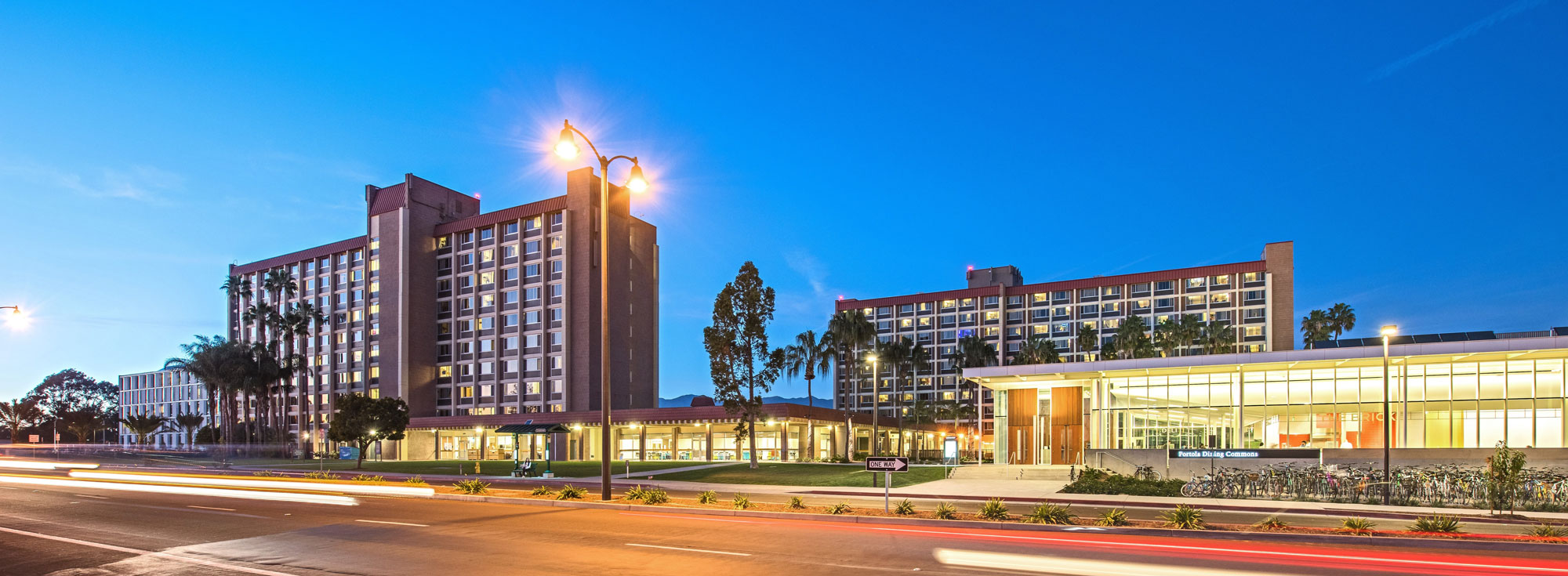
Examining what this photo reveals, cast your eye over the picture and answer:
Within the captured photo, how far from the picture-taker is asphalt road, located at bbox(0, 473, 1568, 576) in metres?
13.0

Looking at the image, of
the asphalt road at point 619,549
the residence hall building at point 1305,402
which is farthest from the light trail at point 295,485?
the residence hall building at point 1305,402

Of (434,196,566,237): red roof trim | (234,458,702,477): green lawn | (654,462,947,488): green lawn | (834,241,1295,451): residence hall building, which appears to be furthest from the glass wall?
(834,241,1295,451): residence hall building

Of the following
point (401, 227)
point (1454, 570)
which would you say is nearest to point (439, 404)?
point (401, 227)

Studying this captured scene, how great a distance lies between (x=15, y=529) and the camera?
18.1 meters

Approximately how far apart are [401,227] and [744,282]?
5896 centimetres

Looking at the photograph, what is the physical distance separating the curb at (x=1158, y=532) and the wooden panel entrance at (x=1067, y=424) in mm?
26345

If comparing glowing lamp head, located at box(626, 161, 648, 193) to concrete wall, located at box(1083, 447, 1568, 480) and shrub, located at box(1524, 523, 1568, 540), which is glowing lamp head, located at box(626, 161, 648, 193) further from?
concrete wall, located at box(1083, 447, 1568, 480)

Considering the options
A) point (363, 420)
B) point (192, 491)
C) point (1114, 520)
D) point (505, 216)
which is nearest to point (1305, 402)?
point (1114, 520)

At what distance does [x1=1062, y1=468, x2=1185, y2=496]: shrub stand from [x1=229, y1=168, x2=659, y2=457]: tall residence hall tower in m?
58.3

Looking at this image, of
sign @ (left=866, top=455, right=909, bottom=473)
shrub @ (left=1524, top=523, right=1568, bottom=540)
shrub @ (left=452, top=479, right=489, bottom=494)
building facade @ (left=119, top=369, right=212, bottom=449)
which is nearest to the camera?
shrub @ (left=1524, top=523, right=1568, bottom=540)

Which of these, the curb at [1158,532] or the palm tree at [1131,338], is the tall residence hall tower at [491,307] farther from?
the curb at [1158,532]

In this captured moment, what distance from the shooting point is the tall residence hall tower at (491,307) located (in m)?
90.3

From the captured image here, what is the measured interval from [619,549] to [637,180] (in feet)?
35.3

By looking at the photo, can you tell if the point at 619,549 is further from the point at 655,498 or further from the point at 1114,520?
the point at 1114,520
